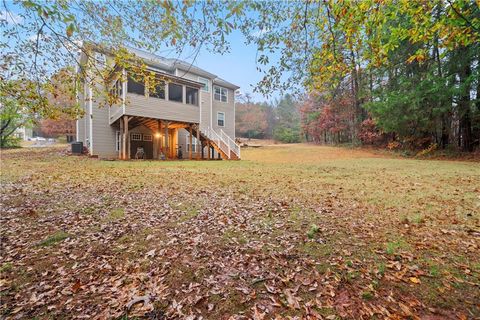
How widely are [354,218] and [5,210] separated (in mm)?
6469

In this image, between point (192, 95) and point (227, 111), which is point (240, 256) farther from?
point (227, 111)

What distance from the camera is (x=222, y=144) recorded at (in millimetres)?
15812

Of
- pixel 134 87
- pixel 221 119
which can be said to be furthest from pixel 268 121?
pixel 134 87

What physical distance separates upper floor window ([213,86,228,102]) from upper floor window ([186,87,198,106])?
3.31 meters

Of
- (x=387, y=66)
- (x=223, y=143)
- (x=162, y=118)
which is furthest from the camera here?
(x=223, y=143)

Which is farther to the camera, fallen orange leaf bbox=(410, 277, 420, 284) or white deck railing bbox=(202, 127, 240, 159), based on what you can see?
white deck railing bbox=(202, 127, 240, 159)

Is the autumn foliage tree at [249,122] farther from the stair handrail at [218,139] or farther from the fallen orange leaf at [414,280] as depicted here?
the fallen orange leaf at [414,280]

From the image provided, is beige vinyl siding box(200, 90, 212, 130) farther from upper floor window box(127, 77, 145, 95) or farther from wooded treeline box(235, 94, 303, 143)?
wooded treeline box(235, 94, 303, 143)

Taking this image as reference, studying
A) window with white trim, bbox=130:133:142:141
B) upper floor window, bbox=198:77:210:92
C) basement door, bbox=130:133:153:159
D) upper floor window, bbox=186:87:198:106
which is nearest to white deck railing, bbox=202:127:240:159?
upper floor window, bbox=186:87:198:106

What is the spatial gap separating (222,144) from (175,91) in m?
5.06

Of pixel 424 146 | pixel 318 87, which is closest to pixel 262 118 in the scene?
pixel 424 146

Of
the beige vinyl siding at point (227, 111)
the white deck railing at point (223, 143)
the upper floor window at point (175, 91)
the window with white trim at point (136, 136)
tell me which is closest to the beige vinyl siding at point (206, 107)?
the beige vinyl siding at point (227, 111)

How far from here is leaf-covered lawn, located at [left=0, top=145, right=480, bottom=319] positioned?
1991 mm

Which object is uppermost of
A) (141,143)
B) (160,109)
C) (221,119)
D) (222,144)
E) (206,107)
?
(206,107)
